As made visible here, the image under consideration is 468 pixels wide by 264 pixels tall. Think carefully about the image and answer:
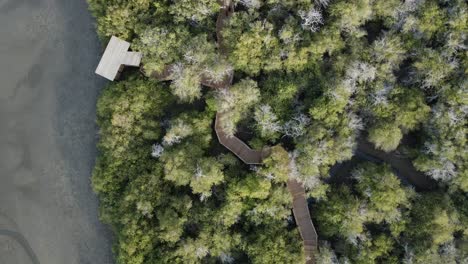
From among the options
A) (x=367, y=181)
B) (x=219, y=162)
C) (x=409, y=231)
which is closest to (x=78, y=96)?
(x=219, y=162)

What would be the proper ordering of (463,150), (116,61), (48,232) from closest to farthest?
(463,150) < (116,61) < (48,232)

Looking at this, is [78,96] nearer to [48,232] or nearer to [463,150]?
[48,232]

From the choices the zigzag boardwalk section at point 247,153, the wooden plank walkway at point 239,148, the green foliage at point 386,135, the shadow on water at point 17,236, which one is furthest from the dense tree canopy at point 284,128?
the shadow on water at point 17,236

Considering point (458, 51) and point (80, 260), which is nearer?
point (458, 51)

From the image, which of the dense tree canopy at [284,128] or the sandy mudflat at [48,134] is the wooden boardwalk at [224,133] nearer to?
the dense tree canopy at [284,128]

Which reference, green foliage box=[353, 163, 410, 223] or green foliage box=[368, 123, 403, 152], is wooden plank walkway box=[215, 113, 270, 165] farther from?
green foliage box=[368, 123, 403, 152]

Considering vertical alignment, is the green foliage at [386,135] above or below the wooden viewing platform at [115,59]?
below

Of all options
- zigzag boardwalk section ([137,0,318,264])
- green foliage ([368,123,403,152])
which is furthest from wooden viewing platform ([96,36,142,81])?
green foliage ([368,123,403,152])
